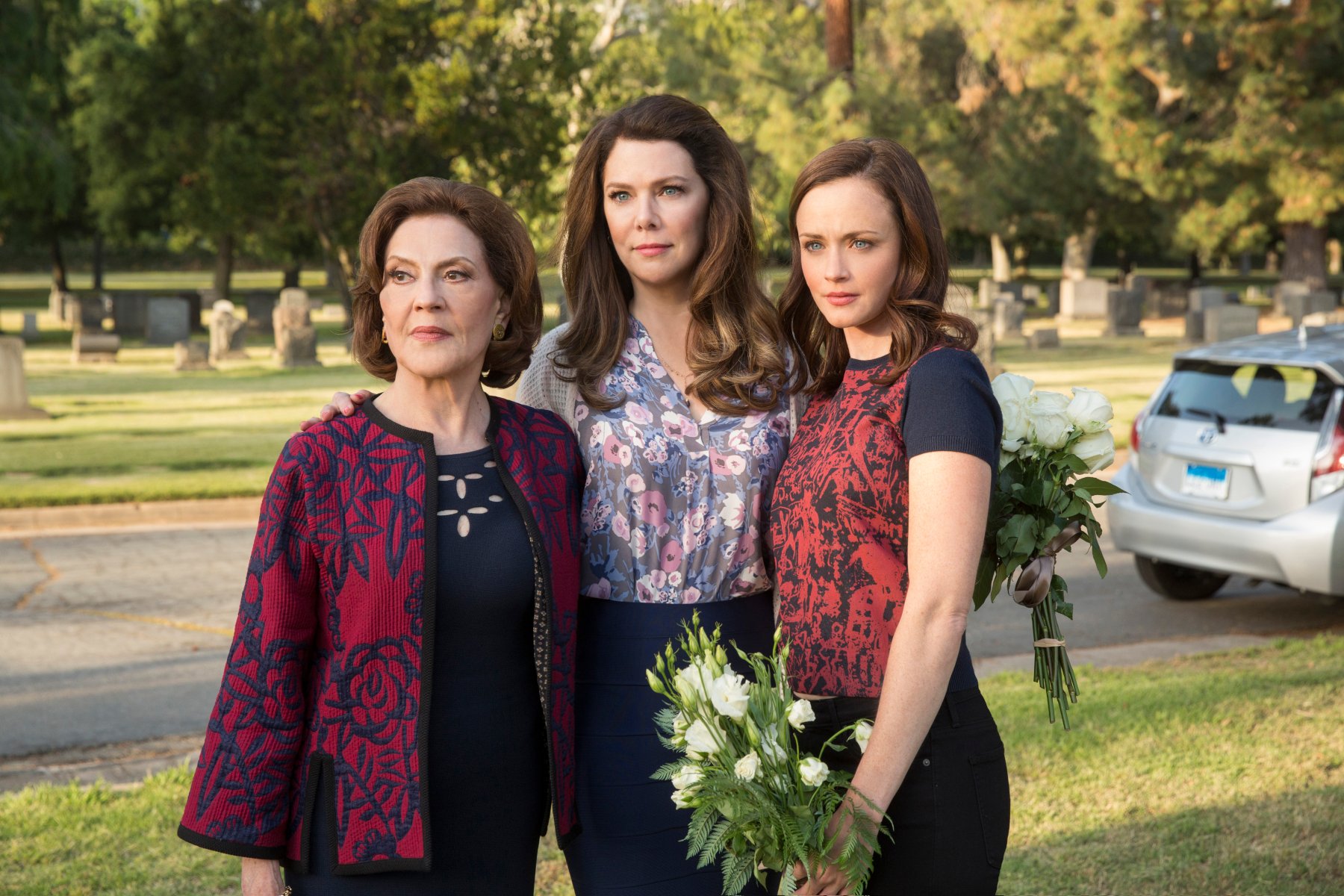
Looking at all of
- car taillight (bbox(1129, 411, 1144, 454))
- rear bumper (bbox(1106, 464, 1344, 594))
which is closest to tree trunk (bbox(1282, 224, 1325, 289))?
car taillight (bbox(1129, 411, 1144, 454))

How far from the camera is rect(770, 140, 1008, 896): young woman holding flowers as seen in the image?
230cm

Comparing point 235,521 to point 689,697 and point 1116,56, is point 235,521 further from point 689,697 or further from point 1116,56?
point 1116,56

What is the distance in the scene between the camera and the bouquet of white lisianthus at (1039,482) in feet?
8.64

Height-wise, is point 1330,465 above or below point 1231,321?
below

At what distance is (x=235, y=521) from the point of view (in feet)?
39.0

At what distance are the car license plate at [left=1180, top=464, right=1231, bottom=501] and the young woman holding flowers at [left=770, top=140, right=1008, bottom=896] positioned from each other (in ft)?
→ 20.3

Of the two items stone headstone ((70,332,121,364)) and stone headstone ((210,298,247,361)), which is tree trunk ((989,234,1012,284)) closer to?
stone headstone ((210,298,247,361))

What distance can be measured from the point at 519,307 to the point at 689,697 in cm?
91

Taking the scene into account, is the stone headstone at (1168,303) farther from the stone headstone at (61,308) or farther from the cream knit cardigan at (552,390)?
the cream knit cardigan at (552,390)

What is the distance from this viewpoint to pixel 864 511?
242 centimetres

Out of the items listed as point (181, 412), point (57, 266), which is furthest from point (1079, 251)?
point (181, 412)

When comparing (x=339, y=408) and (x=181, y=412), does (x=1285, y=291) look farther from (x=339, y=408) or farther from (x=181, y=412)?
(x=339, y=408)

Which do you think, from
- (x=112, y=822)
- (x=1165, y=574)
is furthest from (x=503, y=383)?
(x=1165, y=574)

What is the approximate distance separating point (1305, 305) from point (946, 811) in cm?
3577
